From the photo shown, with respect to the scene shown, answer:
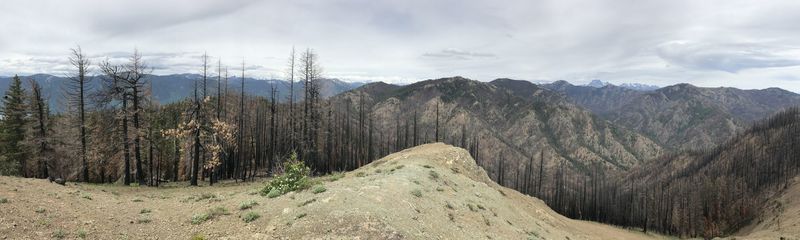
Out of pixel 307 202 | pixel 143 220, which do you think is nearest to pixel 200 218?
pixel 143 220

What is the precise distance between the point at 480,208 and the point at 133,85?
1470 inches

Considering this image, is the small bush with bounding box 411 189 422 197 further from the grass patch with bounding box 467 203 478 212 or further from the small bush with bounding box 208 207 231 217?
the small bush with bounding box 208 207 231 217

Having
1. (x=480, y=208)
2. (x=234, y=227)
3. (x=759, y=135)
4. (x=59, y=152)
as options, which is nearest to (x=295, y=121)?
(x=59, y=152)

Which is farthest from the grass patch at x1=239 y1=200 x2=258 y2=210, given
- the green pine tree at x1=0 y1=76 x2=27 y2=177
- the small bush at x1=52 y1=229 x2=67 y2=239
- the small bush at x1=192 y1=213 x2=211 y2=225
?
the green pine tree at x1=0 y1=76 x2=27 y2=177

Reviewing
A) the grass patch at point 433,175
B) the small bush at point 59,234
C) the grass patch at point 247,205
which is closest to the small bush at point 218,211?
the grass patch at point 247,205

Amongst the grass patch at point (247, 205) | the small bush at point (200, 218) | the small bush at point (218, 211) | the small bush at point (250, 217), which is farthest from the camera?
the grass patch at point (247, 205)

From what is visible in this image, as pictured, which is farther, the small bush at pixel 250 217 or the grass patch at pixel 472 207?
the grass patch at pixel 472 207

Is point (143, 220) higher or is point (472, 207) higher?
point (143, 220)

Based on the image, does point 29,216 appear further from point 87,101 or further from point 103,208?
point 87,101

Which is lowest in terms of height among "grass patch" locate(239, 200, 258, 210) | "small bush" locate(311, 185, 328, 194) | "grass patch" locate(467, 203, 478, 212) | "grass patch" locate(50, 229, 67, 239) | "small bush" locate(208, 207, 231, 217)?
"grass patch" locate(467, 203, 478, 212)

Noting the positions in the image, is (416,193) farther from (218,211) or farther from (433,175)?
(218,211)

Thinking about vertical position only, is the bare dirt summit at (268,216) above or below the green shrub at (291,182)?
below

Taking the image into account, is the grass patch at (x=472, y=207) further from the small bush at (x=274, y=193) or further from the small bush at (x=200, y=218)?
the small bush at (x=200, y=218)

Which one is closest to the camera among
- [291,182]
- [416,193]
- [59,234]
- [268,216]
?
[59,234]
